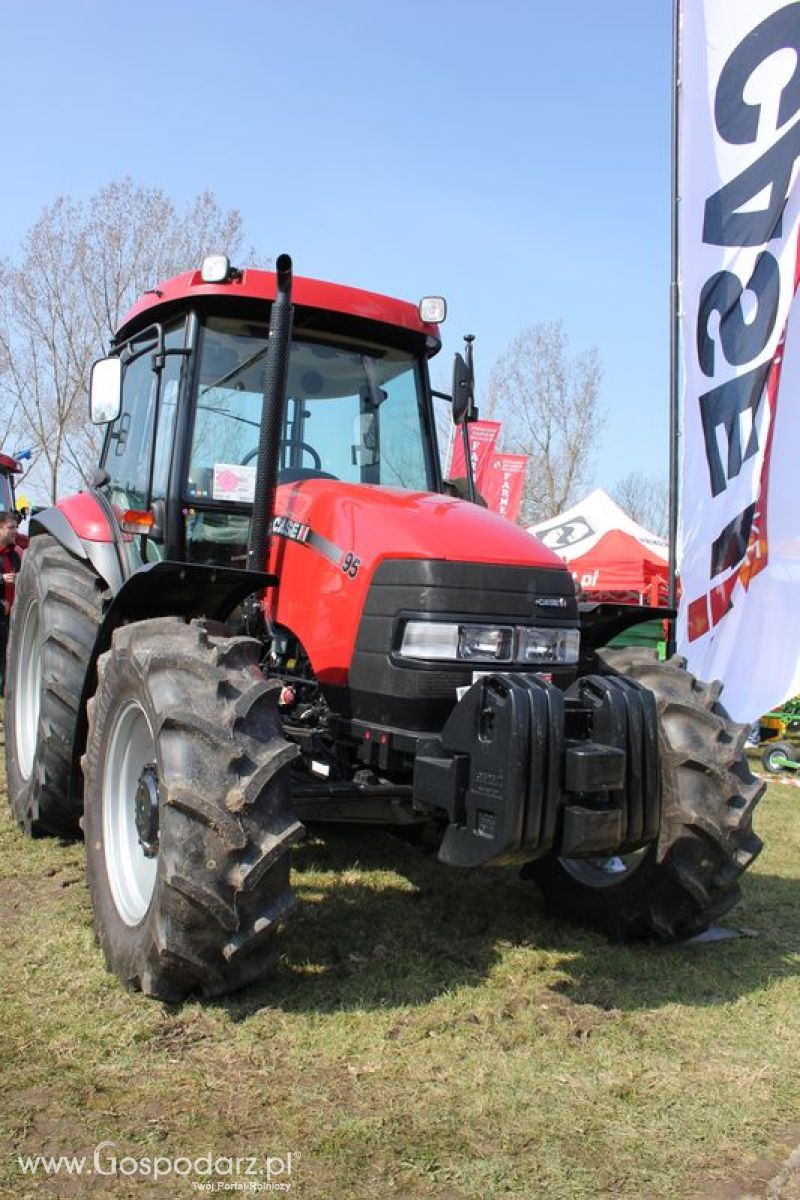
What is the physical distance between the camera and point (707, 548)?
773 cm

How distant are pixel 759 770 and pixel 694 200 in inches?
204

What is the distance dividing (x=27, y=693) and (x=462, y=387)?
289 cm

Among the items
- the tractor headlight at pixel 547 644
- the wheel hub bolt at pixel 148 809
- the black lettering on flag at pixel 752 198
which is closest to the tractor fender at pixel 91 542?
the wheel hub bolt at pixel 148 809

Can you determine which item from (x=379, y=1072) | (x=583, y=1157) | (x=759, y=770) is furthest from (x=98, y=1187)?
(x=759, y=770)

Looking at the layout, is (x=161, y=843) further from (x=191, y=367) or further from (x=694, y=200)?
(x=694, y=200)

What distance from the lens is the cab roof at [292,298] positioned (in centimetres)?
431

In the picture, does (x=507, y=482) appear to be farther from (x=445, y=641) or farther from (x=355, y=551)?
(x=445, y=641)

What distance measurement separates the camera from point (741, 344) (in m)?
7.49

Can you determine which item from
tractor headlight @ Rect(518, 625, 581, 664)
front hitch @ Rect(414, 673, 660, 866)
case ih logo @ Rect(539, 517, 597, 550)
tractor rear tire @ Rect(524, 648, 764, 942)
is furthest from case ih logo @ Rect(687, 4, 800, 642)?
case ih logo @ Rect(539, 517, 597, 550)

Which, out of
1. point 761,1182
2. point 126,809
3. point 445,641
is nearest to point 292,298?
point 445,641

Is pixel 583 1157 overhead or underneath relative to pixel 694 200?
underneath

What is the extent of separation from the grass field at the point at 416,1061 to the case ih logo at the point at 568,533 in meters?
14.0

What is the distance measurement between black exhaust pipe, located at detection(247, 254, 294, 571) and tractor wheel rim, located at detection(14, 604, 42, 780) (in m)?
2.00

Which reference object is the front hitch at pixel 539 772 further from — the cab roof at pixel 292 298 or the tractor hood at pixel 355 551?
the cab roof at pixel 292 298
